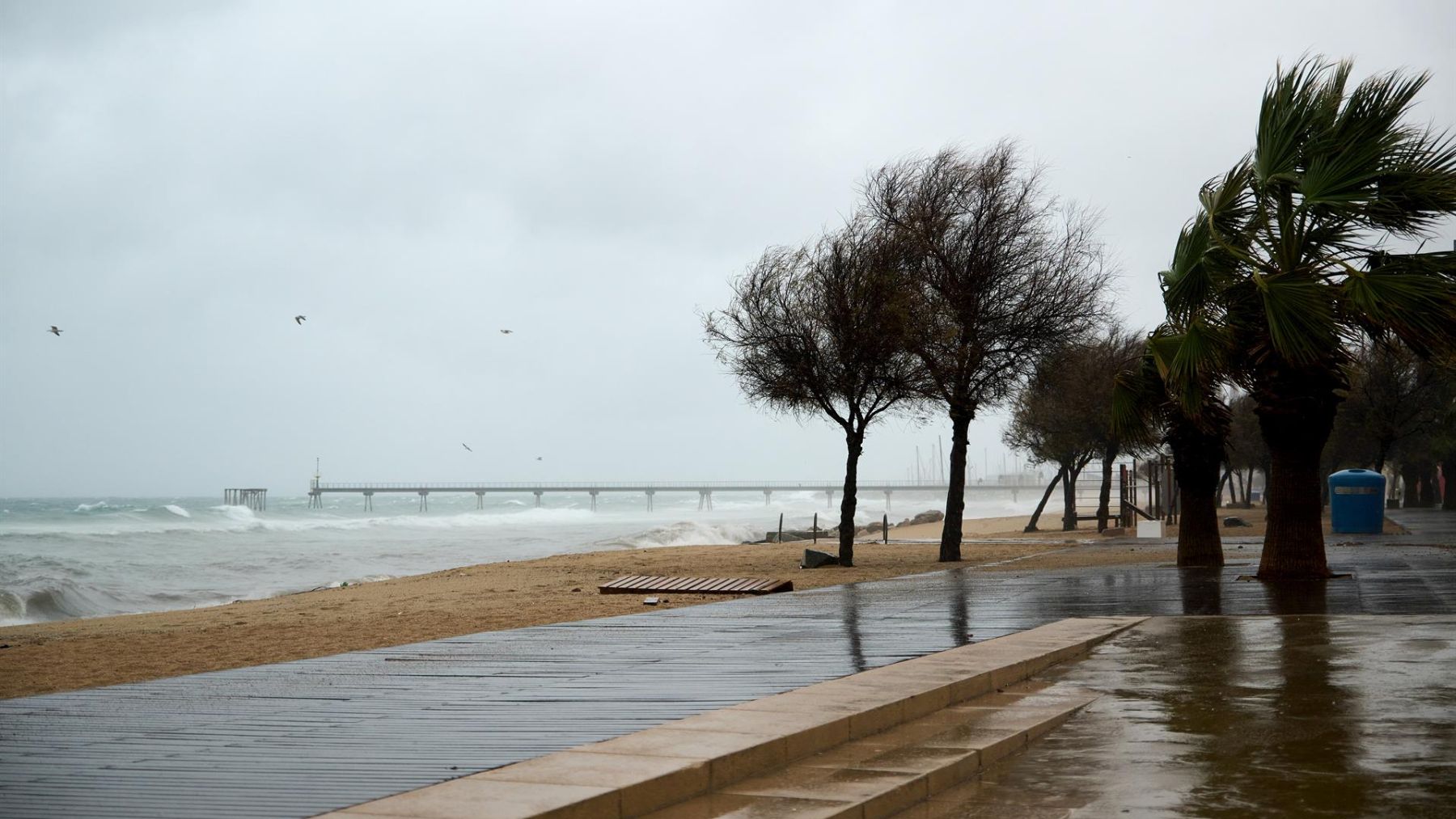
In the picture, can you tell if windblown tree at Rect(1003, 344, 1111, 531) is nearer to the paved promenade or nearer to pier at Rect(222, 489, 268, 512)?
the paved promenade

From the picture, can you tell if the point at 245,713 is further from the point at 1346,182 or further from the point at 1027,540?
the point at 1027,540

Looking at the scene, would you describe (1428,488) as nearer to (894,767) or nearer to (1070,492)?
(1070,492)

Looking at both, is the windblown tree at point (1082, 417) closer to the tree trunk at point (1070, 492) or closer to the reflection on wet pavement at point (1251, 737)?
the tree trunk at point (1070, 492)

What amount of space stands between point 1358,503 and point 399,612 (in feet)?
76.0

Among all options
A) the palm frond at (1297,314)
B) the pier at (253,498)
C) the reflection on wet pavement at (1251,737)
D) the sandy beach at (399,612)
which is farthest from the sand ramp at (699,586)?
the pier at (253,498)

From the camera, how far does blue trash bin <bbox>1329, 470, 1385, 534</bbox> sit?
97.0 feet

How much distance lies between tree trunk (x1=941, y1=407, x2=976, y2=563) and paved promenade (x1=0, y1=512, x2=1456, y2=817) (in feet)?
40.4

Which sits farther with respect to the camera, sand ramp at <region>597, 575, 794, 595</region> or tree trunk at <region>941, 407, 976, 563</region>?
tree trunk at <region>941, 407, 976, 563</region>

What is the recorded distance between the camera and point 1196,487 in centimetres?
1827

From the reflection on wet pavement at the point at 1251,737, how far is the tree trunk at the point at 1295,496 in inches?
211

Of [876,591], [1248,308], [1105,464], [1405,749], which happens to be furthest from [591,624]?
[1105,464]

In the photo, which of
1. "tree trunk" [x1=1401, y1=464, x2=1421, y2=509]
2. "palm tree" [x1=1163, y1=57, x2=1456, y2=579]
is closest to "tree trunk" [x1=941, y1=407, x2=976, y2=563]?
"palm tree" [x1=1163, y1=57, x2=1456, y2=579]

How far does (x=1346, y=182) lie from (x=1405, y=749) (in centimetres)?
912

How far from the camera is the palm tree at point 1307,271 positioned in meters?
12.7
